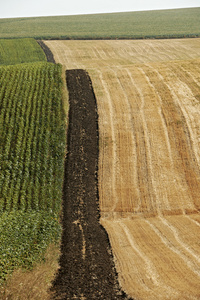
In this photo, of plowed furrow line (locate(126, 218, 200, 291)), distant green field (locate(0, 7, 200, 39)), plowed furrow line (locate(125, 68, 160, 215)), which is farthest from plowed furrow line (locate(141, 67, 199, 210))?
distant green field (locate(0, 7, 200, 39))

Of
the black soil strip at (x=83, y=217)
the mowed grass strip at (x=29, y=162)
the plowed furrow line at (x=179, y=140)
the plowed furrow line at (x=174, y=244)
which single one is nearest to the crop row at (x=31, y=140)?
the mowed grass strip at (x=29, y=162)

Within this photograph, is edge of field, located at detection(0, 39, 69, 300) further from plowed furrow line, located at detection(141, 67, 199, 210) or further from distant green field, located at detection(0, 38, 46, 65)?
distant green field, located at detection(0, 38, 46, 65)

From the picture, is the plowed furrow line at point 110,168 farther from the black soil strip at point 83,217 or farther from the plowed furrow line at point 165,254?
the plowed furrow line at point 165,254

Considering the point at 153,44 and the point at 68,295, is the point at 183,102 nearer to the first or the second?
the point at 68,295

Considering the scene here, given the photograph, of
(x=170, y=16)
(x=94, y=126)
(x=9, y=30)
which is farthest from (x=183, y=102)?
(x=170, y=16)

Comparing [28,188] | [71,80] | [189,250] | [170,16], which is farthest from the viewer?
[170,16]
